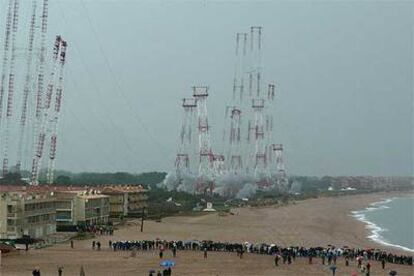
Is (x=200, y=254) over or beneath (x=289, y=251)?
beneath

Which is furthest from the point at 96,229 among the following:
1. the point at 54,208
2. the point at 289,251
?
the point at 289,251

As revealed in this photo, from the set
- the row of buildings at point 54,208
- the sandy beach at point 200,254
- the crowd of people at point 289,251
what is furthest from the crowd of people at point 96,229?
the crowd of people at point 289,251

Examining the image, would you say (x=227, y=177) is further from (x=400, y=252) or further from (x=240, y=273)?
(x=240, y=273)

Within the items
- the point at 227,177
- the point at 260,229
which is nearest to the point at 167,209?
the point at 260,229

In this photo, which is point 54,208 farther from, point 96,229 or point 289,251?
point 289,251

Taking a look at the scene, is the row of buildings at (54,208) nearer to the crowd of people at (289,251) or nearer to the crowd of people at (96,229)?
the crowd of people at (96,229)

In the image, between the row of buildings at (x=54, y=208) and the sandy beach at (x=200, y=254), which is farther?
the row of buildings at (x=54, y=208)

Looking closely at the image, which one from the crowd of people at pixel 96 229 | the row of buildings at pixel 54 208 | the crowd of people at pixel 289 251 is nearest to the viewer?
the crowd of people at pixel 289 251

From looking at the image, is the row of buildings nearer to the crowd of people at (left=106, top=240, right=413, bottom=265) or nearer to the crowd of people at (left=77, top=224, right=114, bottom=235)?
the crowd of people at (left=77, top=224, right=114, bottom=235)
